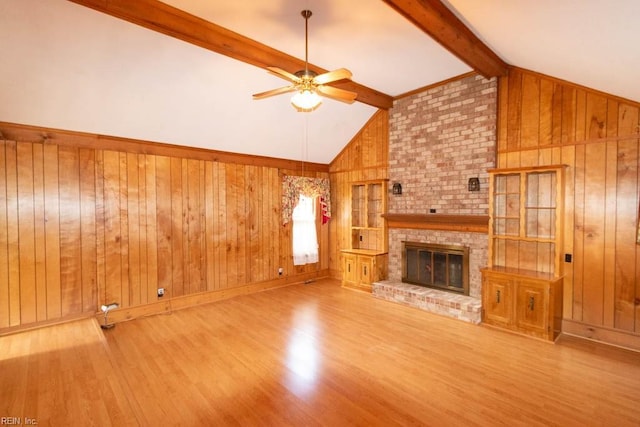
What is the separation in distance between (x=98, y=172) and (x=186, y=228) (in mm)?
1469

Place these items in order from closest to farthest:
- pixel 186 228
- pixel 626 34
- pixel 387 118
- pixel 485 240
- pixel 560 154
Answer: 1. pixel 626 34
2. pixel 560 154
3. pixel 485 240
4. pixel 186 228
5. pixel 387 118

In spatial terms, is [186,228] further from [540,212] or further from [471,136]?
[540,212]

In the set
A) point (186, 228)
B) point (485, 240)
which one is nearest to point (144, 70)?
point (186, 228)

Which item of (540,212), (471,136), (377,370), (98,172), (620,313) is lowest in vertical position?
(377,370)

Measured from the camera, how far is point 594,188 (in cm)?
373

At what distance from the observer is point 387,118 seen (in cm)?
599

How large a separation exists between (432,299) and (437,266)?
725mm

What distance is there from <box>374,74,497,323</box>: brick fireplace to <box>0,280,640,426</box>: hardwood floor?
34.5 inches

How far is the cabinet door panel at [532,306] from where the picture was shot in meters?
3.72

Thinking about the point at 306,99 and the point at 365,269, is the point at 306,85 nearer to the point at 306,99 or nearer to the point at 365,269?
the point at 306,99

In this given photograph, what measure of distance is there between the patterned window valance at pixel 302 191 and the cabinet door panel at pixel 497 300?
366 centimetres

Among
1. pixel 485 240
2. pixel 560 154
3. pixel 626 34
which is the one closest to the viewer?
pixel 626 34

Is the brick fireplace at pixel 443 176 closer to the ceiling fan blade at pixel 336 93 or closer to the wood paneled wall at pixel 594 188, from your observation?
the wood paneled wall at pixel 594 188

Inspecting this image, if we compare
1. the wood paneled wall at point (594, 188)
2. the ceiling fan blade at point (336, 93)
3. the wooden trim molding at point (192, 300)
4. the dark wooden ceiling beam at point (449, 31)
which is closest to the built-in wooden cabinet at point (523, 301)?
the wood paneled wall at point (594, 188)
